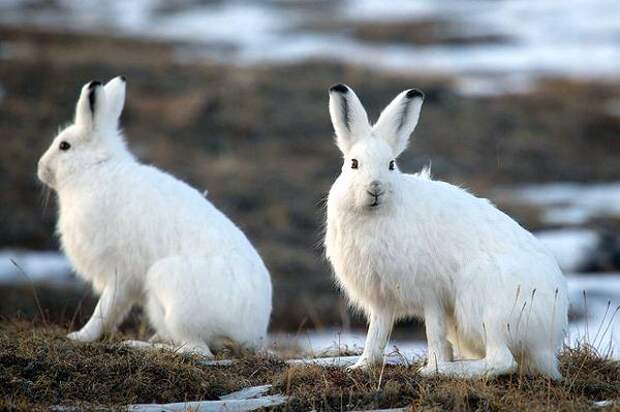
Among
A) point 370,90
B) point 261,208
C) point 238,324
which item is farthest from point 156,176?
point 370,90

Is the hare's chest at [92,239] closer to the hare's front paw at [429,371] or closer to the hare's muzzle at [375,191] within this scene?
the hare's muzzle at [375,191]

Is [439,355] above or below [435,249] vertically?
below

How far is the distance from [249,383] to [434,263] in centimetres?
143

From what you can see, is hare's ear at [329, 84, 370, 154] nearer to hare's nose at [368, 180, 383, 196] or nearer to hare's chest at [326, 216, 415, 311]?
hare's nose at [368, 180, 383, 196]

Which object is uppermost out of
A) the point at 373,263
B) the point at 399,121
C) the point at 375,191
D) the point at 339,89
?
the point at 339,89

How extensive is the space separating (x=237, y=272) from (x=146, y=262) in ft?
2.80

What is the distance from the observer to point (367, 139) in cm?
661

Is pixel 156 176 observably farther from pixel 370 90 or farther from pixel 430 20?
pixel 430 20

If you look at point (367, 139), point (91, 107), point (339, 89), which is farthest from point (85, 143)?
point (367, 139)

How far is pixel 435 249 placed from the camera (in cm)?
644

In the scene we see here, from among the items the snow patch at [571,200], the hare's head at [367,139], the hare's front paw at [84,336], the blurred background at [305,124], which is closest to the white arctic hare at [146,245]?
the hare's front paw at [84,336]

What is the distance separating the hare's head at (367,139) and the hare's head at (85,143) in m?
2.79

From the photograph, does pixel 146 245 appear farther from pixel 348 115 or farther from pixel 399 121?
pixel 399 121

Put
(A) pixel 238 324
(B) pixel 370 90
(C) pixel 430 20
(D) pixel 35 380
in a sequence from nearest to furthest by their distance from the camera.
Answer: (D) pixel 35 380
(A) pixel 238 324
(B) pixel 370 90
(C) pixel 430 20
